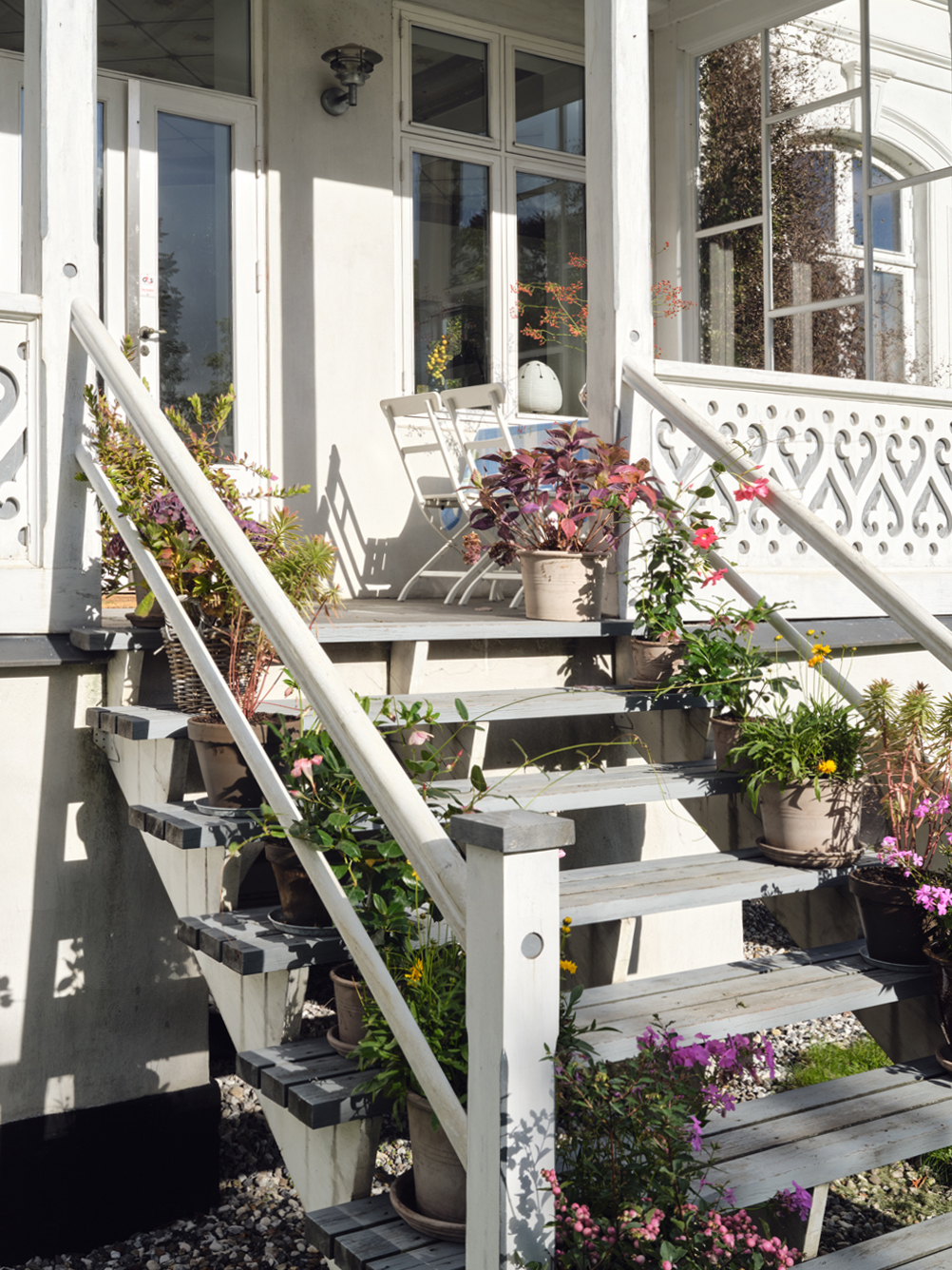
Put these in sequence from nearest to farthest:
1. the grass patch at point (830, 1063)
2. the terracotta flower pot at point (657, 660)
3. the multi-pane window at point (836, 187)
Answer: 1. the terracotta flower pot at point (657, 660)
2. the grass patch at point (830, 1063)
3. the multi-pane window at point (836, 187)

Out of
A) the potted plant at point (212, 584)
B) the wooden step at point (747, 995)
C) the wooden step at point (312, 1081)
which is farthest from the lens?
the potted plant at point (212, 584)

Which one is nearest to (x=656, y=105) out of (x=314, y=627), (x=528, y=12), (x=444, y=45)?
(x=528, y=12)

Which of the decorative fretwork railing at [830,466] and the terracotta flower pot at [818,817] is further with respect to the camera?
the decorative fretwork railing at [830,466]

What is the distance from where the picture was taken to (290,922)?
2.61 m

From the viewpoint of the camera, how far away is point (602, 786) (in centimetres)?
315

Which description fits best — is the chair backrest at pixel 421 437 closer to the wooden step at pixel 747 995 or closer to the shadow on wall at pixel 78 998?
the shadow on wall at pixel 78 998

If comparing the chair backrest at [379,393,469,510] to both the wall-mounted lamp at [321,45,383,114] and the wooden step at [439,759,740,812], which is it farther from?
the wooden step at [439,759,740,812]

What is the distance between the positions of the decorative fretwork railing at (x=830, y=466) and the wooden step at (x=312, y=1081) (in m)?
2.15

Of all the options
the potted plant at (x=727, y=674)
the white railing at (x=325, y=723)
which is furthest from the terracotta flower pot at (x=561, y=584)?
the white railing at (x=325, y=723)

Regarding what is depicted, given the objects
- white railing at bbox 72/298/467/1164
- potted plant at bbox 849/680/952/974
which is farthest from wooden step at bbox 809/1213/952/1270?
white railing at bbox 72/298/467/1164

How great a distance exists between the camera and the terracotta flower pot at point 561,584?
3.83m

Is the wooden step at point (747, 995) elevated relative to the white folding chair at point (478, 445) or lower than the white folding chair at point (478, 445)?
lower

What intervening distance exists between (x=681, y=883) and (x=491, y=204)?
428 cm

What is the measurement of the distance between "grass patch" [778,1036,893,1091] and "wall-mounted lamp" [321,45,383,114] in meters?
4.48
